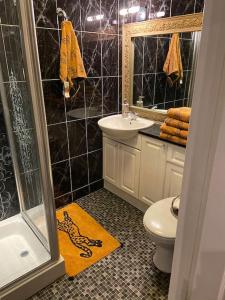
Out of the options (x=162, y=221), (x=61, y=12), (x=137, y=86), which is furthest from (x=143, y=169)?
(x=61, y=12)

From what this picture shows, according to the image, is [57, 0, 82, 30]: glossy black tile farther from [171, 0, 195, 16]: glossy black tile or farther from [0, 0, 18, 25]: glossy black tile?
[171, 0, 195, 16]: glossy black tile

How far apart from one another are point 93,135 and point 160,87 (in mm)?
897

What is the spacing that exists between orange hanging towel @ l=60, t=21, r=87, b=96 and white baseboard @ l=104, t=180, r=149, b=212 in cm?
129

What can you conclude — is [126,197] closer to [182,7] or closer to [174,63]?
[174,63]

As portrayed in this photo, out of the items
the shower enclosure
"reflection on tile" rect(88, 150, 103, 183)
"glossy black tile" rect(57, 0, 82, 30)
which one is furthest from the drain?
"glossy black tile" rect(57, 0, 82, 30)

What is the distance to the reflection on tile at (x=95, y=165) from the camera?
8.74 feet

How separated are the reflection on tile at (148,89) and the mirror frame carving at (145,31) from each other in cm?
9

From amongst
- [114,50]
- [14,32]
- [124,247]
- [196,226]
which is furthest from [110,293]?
[114,50]

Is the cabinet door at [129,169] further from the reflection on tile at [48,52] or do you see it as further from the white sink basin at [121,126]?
the reflection on tile at [48,52]

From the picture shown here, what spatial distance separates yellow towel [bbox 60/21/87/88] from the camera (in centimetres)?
199

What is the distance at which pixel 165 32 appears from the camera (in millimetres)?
2170

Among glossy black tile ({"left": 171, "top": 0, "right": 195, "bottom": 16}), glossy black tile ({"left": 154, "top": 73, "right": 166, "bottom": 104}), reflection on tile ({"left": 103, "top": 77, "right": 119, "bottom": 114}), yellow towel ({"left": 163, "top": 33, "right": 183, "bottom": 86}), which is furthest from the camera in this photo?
reflection on tile ({"left": 103, "top": 77, "right": 119, "bottom": 114})

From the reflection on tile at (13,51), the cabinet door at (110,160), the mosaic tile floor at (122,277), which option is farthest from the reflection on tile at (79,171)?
the reflection on tile at (13,51)

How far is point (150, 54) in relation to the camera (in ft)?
7.85
